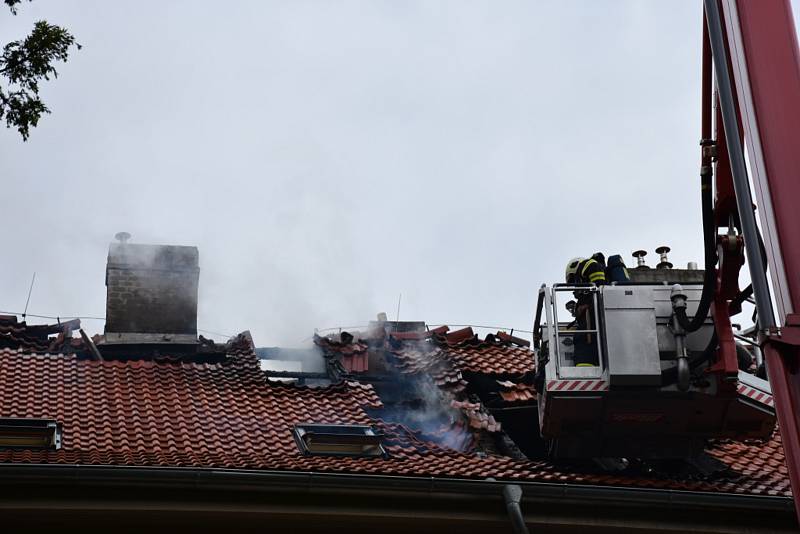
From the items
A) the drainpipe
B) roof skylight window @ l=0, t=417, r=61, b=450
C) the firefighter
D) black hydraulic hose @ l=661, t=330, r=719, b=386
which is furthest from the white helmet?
roof skylight window @ l=0, t=417, r=61, b=450

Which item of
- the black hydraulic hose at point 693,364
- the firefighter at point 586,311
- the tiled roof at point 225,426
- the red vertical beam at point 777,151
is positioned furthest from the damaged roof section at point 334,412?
the red vertical beam at point 777,151

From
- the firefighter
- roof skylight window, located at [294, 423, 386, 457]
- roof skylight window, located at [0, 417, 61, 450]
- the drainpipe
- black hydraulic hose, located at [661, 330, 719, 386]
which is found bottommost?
the drainpipe

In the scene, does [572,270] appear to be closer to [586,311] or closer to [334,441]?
[586,311]

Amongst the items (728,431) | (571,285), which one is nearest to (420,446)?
(571,285)

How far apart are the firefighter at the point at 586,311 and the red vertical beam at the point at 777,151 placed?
424 cm

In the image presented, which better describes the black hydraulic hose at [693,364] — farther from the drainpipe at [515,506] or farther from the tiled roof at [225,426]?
the drainpipe at [515,506]

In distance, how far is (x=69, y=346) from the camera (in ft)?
48.7

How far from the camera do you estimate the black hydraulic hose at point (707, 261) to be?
33.5ft

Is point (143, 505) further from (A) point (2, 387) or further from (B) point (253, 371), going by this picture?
(B) point (253, 371)

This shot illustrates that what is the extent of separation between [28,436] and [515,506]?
479cm

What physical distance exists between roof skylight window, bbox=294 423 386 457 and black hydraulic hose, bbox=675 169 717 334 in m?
3.38

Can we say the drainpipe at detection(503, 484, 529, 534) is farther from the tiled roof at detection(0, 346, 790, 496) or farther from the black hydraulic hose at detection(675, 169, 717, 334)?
the black hydraulic hose at detection(675, 169, 717, 334)

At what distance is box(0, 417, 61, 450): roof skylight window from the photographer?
11.1m

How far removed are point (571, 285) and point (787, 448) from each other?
480cm
